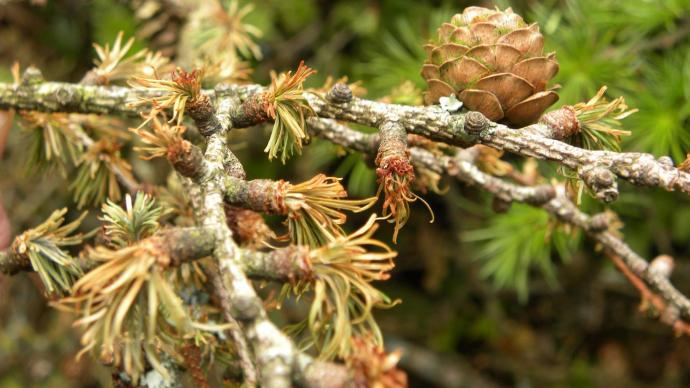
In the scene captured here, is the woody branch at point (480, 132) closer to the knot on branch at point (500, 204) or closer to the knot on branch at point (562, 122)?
the knot on branch at point (562, 122)

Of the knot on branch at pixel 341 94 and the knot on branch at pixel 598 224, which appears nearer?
the knot on branch at pixel 341 94

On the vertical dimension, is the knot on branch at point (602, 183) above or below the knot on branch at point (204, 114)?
below

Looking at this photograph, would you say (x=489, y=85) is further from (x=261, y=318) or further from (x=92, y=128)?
(x=92, y=128)

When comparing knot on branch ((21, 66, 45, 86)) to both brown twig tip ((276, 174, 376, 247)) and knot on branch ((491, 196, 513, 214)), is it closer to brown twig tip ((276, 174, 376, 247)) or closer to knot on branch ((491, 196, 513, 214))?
brown twig tip ((276, 174, 376, 247))

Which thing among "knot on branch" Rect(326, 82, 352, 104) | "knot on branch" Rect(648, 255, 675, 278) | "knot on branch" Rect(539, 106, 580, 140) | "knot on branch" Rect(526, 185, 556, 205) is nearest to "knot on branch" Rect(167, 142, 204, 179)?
"knot on branch" Rect(326, 82, 352, 104)

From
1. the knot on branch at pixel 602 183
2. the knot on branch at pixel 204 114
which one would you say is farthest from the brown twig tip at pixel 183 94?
the knot on branch at pixel 602 183

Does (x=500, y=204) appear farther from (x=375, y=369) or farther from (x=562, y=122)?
(x=375, y=369)
